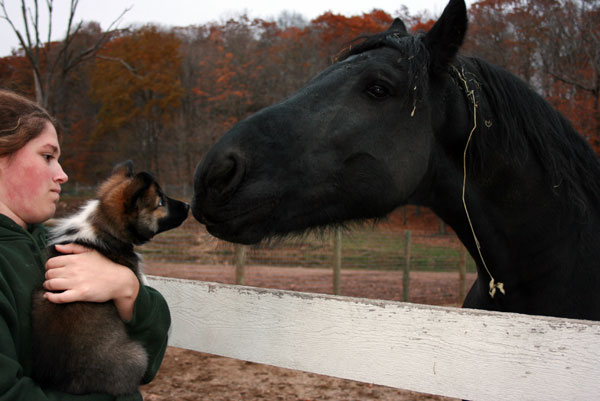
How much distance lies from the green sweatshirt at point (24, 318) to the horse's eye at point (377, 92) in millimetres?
1379

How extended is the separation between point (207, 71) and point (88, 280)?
100.0 feet

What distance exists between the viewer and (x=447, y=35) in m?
2.09

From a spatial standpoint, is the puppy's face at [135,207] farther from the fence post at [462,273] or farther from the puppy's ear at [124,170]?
the fence post at [462,273]

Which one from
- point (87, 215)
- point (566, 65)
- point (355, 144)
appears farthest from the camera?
point (566, 65)

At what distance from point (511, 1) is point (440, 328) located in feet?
A: 52.8

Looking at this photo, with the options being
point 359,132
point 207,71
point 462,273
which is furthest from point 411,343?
point 207,71

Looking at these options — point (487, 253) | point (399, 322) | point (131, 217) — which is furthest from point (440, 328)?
point (131, 217)

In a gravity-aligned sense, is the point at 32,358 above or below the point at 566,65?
below

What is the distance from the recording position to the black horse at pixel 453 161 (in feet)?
6.72

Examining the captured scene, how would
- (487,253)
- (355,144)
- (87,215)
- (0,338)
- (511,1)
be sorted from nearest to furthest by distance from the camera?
(0,338)
(87,215)
(355,144)
(487,253)
(511,1)

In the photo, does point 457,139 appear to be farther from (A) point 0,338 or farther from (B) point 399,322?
(A) point 0,338

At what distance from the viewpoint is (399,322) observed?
5.43ft

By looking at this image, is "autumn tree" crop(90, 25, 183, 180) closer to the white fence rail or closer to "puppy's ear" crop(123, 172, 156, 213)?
"puppy's ear" crop(123, 172, 156, 213)

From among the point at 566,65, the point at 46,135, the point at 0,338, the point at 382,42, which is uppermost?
the point at 566,65
